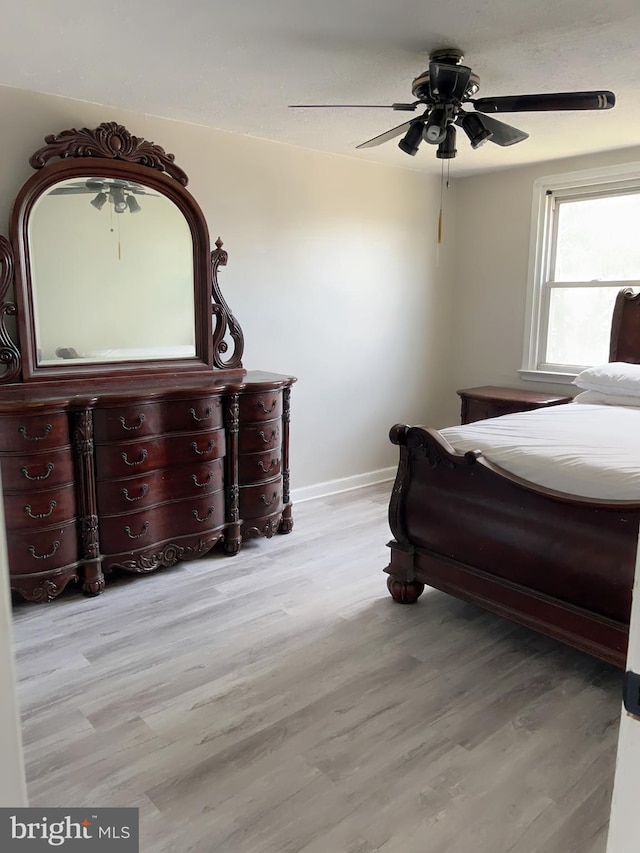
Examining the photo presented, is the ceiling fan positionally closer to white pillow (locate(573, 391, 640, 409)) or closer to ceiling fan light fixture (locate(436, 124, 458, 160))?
ceiling fan light fixture (locate(436, 124, 458, 160))

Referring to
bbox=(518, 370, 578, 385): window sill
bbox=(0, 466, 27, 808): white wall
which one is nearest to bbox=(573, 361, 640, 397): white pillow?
bbox=(518, 370, 578, 385): window sill

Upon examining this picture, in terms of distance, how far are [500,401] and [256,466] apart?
1.87 metres

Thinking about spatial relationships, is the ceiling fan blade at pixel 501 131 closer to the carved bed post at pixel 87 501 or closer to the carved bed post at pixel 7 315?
the carved bed post at pixel 87 501

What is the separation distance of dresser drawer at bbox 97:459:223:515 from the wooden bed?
1.04 m

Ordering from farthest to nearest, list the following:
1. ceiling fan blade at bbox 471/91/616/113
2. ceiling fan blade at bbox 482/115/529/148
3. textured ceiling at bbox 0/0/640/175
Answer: ceiling fan blade at bbox 482/115/529/148 → ceiling fan blade at bbox 471/91/616/113 → textured ceiling at bbox 0/0/640/175

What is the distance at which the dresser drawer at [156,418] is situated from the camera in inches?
117

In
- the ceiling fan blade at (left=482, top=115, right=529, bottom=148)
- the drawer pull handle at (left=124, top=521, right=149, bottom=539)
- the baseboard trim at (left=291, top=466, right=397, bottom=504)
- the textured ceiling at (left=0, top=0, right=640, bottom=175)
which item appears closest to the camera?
the textured ceiling at (left=0, top=0, right=640, bottom=175)

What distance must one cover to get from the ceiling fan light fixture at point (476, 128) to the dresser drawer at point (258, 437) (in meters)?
1.79

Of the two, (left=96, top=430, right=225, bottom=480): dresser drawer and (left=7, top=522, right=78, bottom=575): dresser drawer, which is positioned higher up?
(left=96, top=430, right=225, bottom=480): dresser drawer

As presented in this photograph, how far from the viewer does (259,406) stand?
3494 mm

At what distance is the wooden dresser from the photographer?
2830 millimetres

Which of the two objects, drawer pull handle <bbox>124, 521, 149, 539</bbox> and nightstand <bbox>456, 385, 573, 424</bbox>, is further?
nightstand <bbox>456, 385, 573, 424</bbox>


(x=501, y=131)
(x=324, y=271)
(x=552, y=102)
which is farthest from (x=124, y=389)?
(x=552, y=102)

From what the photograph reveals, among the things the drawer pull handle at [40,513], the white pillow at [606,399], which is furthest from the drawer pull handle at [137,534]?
the white pillow at [606,399]
